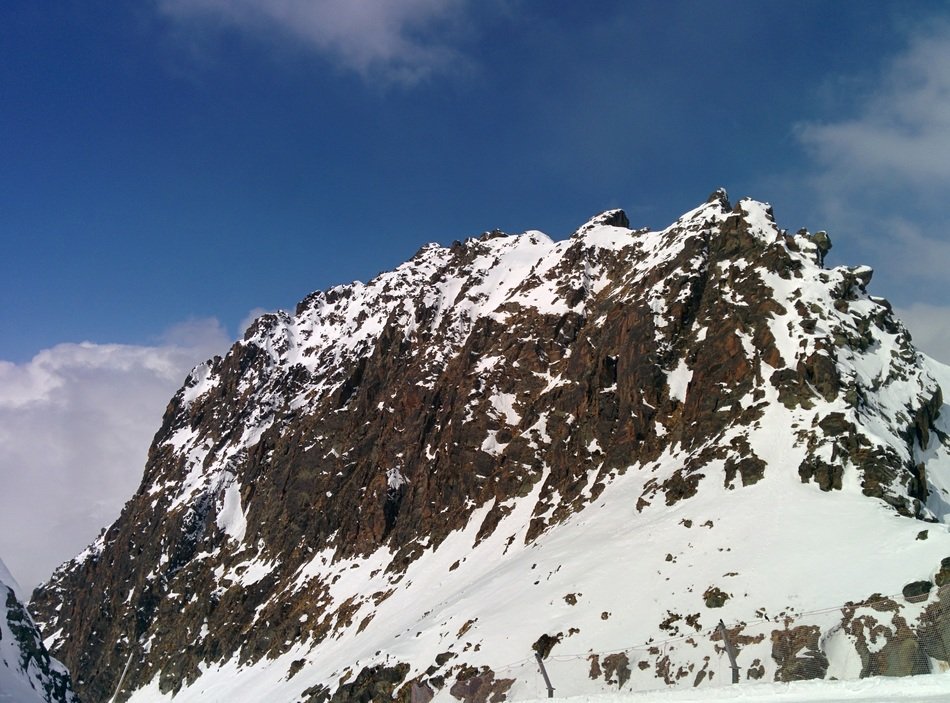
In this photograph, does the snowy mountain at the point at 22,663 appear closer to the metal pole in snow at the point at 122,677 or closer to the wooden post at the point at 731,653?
the wooden post at the point at 731,653

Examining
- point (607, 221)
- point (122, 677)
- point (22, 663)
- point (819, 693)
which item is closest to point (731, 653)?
point (819, 693)

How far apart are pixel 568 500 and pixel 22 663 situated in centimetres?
→ 3879

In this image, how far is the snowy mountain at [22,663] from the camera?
32.7 m

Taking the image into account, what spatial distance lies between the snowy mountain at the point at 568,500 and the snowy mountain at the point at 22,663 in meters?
17.3

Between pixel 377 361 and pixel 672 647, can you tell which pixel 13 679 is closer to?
pixel 672 647

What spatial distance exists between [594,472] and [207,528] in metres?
84.3

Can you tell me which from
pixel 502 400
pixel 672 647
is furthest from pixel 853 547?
pixel 502 400

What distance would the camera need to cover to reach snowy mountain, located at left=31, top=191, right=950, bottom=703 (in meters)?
27.8

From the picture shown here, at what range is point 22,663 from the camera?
122 feet

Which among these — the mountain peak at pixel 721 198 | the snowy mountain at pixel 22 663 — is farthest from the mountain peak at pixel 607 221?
the snowy mountain at pixel 22 663

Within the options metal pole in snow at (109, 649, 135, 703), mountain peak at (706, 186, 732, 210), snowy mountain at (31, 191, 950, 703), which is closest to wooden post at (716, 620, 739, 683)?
snowy mountain at (31, 191, 950, 703)

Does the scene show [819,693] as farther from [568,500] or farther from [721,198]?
[721,198]

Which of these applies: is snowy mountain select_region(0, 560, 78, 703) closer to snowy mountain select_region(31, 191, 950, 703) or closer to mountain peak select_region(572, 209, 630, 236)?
snowy mountain select_region(31, 191, 950, 703)

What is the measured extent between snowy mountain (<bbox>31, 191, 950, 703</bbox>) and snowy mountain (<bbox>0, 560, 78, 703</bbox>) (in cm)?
1735
